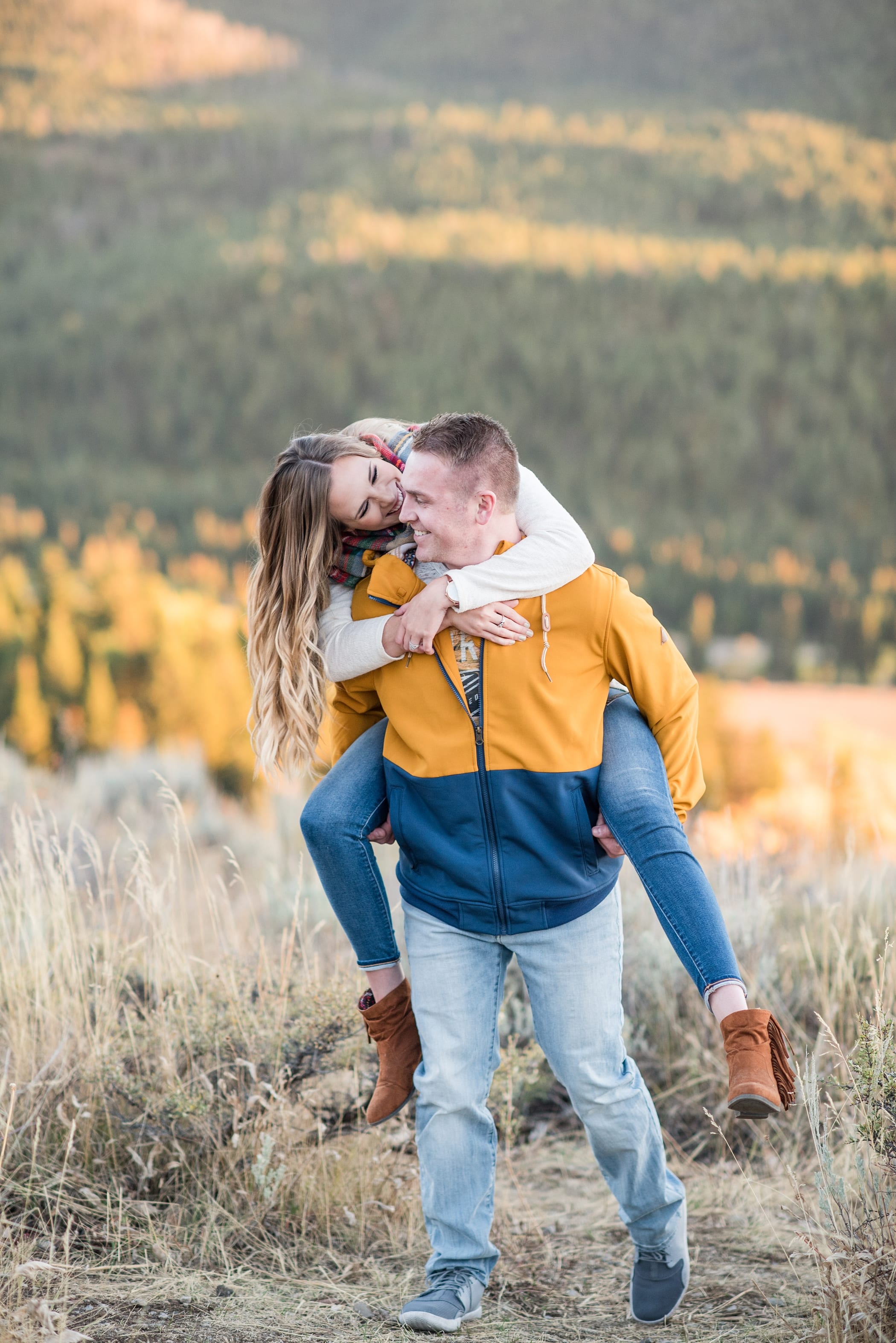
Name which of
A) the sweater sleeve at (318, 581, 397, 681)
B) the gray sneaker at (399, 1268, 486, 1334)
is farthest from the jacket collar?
the gray sneaker at (399, 1268, 486, 1334)

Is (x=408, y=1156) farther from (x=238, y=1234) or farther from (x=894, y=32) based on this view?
(x=894, y=32)

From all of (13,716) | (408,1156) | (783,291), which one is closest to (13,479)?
(13,716)

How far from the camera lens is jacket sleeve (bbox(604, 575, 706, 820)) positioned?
2.28 meters

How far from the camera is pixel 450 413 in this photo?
2.21 m

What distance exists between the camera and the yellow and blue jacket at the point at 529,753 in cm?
224

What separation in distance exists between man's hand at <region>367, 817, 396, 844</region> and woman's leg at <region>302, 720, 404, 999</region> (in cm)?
2

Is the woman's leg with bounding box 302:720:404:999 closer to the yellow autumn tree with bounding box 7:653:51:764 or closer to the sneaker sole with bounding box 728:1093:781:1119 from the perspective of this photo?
the sneaker sole with bounding box 728:1093:781:1119

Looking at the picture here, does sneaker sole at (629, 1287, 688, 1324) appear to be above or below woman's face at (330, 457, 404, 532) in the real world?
below

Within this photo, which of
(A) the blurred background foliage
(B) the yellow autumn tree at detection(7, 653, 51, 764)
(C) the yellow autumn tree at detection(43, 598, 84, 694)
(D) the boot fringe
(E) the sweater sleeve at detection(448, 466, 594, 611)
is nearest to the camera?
(D) the boot fringe

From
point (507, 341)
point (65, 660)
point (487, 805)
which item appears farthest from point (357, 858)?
point (507, 341)

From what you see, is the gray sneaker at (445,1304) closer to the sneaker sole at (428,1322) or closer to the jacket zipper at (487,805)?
the sneaker sole at (428,1322)

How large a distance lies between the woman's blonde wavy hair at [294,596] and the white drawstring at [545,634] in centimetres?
51

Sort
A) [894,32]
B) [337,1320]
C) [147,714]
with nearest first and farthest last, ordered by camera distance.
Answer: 1. [337,1320]
2. [147,714]
3. [894,32]

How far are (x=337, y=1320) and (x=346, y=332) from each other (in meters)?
34.6
